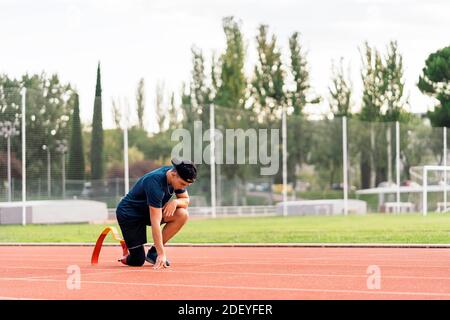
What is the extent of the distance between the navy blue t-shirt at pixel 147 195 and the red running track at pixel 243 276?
2.01 ft

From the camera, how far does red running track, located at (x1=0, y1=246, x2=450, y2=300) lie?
26.6ft

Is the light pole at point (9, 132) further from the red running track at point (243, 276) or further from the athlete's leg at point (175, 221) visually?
the athlete's leg at point (175, 221)

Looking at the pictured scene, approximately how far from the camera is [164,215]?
10.8 metres

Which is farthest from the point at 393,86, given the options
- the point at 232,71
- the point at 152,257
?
the point at 152,257

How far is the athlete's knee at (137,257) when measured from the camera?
1108 centimetres

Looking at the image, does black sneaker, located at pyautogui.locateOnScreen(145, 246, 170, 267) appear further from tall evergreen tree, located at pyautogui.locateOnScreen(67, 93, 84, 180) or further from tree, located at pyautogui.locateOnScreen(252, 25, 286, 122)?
tree, located at pyautogui.locateOnScreen(252, 25, 286, 122)

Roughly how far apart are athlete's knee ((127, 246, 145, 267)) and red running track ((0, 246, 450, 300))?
0.11 metres

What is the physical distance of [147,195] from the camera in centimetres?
1043

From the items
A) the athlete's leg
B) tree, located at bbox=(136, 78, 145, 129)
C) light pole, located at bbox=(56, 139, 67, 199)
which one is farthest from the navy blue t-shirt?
tree, located at bbox=(136, 78, 145, 129)

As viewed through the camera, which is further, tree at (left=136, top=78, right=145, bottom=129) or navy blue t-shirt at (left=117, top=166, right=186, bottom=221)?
tree at (left=136, top=78, right=145, bottom=129)

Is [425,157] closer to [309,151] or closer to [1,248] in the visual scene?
[309,151]

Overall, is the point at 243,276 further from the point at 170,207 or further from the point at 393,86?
the point at 393,86

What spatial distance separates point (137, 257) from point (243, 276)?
1.58m

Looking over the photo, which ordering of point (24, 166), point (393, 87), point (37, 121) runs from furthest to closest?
point (393, 87), point (37, 121), point (24, 166)
